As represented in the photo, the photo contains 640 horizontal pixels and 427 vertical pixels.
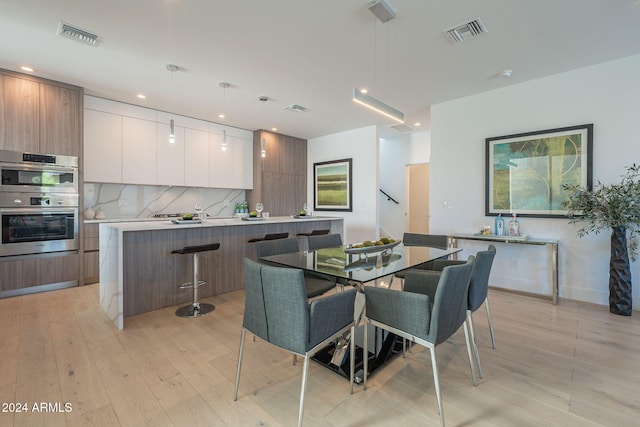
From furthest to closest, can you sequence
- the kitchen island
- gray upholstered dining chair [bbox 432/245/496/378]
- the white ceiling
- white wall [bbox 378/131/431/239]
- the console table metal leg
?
1. white wall [bbox 378/131/431/239]
2. the console table metal leg
3. the kitchen island
4. the white ceiling
5. gray upholstered dining chair [bbox 432/245/496/378]

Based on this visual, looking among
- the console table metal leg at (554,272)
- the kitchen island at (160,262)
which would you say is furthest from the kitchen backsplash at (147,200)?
the console table metal leg at (554,272)

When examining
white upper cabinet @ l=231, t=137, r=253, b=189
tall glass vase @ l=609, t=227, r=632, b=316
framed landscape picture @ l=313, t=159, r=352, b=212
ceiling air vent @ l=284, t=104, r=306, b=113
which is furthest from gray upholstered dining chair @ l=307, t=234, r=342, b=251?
white upper cabinet @ l=231, t=137, r=253, b=189

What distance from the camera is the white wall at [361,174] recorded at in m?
5.88

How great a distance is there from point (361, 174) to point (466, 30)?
3563 millimetres

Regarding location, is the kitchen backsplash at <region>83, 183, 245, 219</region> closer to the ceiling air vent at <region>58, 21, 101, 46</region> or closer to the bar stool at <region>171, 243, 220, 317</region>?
the bar stool at <region>171, 243, 220, 317</region>

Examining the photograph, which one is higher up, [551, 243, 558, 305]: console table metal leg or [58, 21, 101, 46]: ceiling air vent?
[58, 21, 101, 46]: ceiling air vent

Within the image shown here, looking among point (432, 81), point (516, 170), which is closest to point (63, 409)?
point (432, 81)

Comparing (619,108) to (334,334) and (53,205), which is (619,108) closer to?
(334,334)

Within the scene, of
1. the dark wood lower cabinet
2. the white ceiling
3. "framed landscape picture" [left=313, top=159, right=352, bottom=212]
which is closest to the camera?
the white ceiling

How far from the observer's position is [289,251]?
9.57 ft

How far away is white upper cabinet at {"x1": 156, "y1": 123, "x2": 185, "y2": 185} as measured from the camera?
498cm

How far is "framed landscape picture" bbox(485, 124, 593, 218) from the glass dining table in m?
1.99

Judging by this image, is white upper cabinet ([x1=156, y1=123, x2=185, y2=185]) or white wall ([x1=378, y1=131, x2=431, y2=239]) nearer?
white upper cabinet ([x1=156, y1=123, x2=185, y2=185])

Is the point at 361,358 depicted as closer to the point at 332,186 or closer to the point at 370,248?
the point at 370,248
